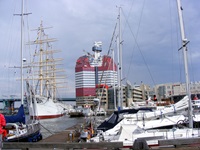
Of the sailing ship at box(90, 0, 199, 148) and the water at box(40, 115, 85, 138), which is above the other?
the sailing ship at box(90, 0, 199, 148)

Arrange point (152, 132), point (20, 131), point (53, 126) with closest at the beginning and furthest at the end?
point (152, 132) < point (20, 131) < point (53, 126)

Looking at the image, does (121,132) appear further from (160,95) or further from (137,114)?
(160,95)

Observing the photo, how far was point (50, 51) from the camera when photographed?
110m

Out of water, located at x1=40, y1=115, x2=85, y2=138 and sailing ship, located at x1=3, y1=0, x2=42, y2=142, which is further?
water, located at x1=40, y1=115, x2=85, y2=138

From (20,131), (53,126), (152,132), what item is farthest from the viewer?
(53,126)

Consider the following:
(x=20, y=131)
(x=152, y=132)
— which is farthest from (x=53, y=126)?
(x=152, y=132)

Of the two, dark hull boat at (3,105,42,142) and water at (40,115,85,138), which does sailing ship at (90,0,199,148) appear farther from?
water at (40,115,85,138)

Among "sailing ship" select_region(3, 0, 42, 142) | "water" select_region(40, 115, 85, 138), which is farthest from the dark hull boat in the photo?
"water" select_region(40, 115, 85, 138)

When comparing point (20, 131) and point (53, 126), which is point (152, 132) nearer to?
point (20, 131)

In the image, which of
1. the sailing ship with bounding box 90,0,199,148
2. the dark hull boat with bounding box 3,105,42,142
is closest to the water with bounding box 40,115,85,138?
the dark hull boat with bounding box 3,105,42,142

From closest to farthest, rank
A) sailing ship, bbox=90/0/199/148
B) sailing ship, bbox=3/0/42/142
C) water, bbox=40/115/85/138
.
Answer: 1. sailing ship, bbox=90/0/199/148
2. sailing ship, bbox=3/0/42/142
3. water, bbox=40/115/85/138

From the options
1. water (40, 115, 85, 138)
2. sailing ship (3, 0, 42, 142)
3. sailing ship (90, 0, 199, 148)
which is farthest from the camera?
water (40, 115, 85, 138)

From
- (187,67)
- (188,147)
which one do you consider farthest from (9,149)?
(187,67)

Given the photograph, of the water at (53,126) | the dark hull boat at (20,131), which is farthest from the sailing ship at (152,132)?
the water at (53,126)
